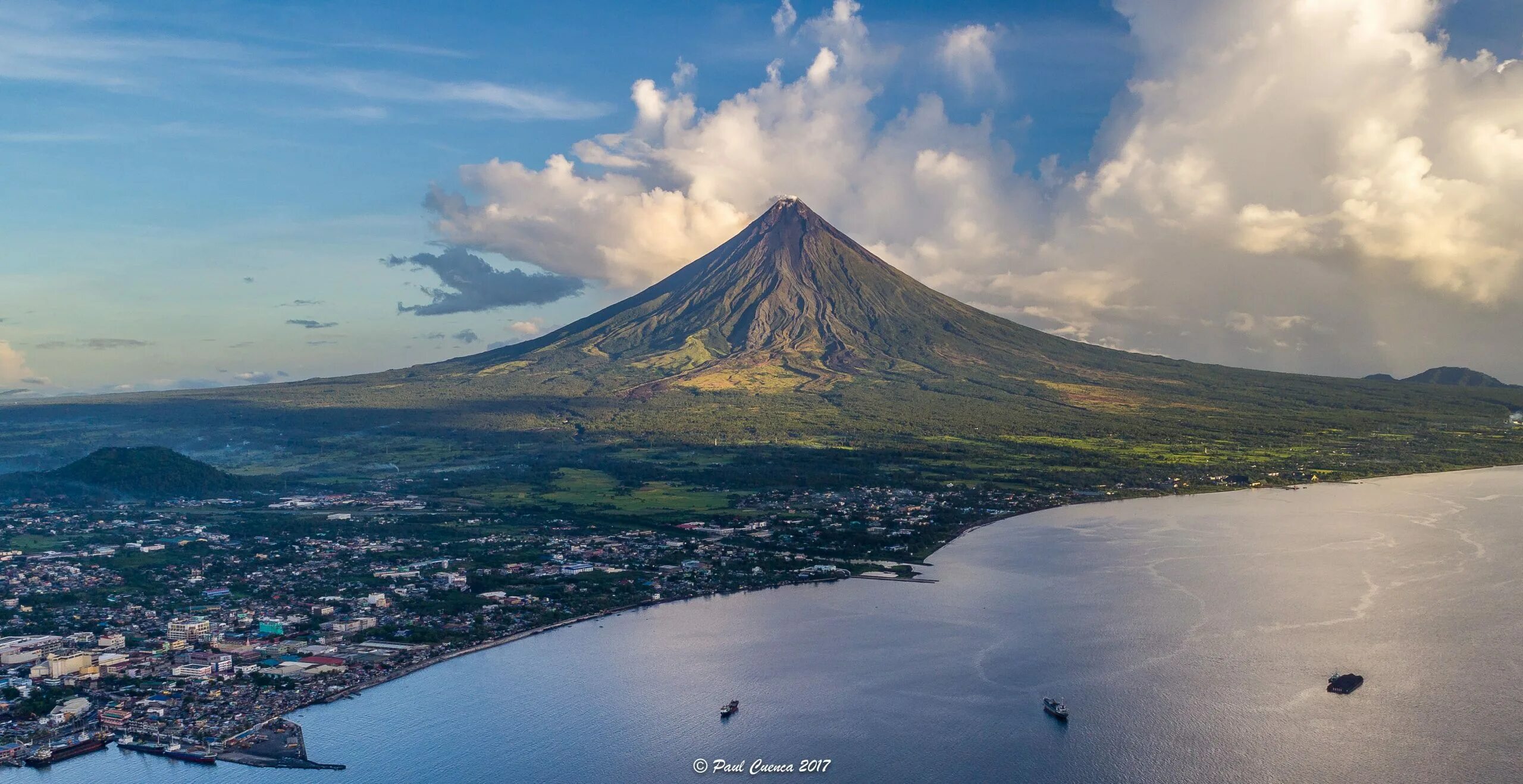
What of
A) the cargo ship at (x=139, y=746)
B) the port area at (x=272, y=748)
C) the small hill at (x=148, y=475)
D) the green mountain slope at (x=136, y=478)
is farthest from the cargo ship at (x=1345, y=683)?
the small hill at (x=148, y=475)

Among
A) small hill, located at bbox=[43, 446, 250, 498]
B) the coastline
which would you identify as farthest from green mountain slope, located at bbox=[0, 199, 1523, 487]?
small hill, located at bbox=[43, 446, 250, 498]

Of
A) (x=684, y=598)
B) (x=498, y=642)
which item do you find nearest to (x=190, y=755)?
(x=498, y=642)

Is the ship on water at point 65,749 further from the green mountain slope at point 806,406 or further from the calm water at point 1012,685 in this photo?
the green mountain slope at point 806,406

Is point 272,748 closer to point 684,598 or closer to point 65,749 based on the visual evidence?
point 65,749

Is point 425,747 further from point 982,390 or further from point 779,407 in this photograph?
point 982,390

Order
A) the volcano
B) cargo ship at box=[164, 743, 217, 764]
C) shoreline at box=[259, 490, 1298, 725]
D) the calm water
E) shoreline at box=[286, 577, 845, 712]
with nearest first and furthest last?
1. the calm water
2. cargo ship at box=[164, 743, 217, 764]
3. shoreline at box=[286, 577, 845, 712]
4. shoreline at box=[259, 490, 1298, 725]
5. the volcano

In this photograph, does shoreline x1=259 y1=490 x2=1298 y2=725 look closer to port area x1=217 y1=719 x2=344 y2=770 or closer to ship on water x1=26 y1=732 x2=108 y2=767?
port area x1=217 y1=719 x2=344 y2=770
